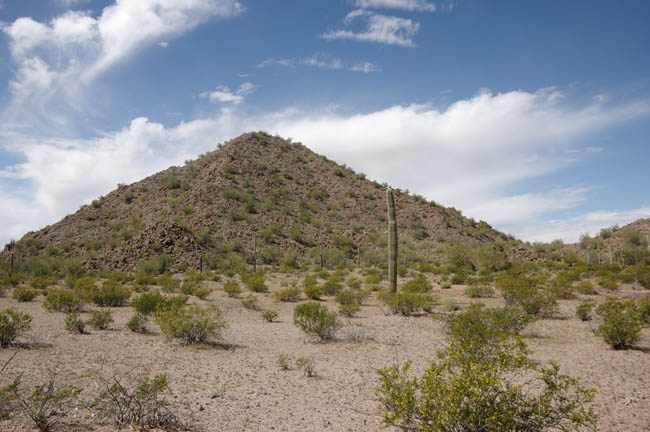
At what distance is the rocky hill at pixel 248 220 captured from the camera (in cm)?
3778

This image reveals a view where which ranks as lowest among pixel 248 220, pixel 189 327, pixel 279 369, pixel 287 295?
pixel 279 369

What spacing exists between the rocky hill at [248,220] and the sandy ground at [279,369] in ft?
78.7

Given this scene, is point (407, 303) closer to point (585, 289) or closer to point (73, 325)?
point (73, 325)

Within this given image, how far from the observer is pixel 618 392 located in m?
6.83

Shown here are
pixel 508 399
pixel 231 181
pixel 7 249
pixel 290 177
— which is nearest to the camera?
pixel 508 399

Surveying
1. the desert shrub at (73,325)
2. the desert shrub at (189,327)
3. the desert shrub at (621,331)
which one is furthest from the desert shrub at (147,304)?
the desert shrub at (621,331)

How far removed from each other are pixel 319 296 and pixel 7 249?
43110 millimetres

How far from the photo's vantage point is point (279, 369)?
8.25 meters

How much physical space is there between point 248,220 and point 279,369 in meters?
38.9

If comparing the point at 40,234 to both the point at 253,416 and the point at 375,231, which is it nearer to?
the point at 375,231

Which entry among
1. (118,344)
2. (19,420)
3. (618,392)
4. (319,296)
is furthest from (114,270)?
(618,392)

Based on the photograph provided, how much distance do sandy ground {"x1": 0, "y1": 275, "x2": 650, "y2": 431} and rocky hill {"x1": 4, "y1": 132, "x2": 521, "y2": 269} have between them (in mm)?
23981

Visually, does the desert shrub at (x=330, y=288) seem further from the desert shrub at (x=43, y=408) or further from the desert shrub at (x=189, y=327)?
the desert shrub at (x=43, y=408)

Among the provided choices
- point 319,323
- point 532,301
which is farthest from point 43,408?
point 532,301
